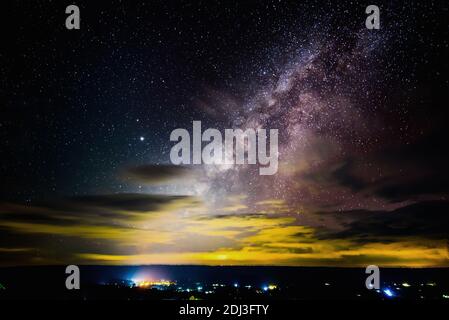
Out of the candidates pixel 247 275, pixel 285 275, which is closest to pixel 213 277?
pixel 247 275
